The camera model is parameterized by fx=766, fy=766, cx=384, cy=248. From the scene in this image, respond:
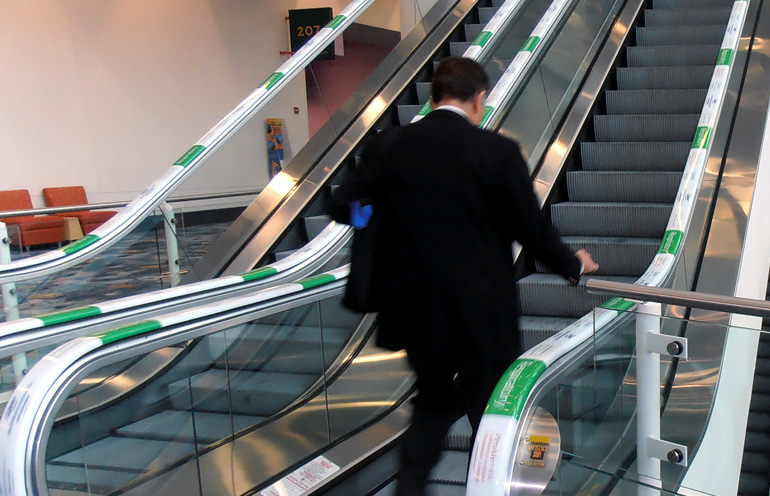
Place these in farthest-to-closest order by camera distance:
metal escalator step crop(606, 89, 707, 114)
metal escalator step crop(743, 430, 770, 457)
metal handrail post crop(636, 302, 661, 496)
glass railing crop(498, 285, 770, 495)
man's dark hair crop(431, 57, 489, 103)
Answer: metal escalator step crop(743, 430, 770, 457) < metal escalator step crop(606, 89, 707, 114) < metal handrail post crop(636, 302, 661, 496) < man's dark hair crop(431, 57, 489, 103) < glass railing crop(498, 285, 770, 495)

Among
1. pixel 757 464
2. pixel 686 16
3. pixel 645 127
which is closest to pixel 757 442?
pixel 757 464

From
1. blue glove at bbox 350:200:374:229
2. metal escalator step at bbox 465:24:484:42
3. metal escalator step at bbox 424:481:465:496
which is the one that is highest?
metal escalator step at bbox 465:24:484:42

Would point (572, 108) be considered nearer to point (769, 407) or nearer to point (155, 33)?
point (769, 407)

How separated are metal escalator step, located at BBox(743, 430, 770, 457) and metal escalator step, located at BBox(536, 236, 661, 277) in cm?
253

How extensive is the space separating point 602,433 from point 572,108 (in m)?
3.99

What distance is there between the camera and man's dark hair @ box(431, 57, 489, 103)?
2270 millimetres

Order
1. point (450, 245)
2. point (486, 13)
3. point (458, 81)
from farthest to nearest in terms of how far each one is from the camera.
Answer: point (486, 13)
point (458, 81)
point (450, 245)

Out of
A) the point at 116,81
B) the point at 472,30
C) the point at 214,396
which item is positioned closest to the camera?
the point at 214,396

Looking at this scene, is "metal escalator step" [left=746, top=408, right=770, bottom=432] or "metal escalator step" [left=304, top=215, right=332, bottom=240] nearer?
"metal escalator step" [left=304, top=215, right=332, bottom=240]

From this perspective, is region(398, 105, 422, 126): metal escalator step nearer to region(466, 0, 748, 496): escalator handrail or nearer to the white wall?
region(466, 0, 748, 496): escalator handrail

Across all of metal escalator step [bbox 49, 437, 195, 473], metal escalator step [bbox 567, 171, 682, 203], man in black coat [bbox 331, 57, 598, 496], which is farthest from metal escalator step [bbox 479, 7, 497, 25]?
metal escalator step [bbox 49, 437, 195, 473]

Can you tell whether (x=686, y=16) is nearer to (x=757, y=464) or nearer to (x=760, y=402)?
(x=760, y=402)

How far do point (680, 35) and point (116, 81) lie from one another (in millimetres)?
8001

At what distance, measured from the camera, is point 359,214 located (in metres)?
2.24
